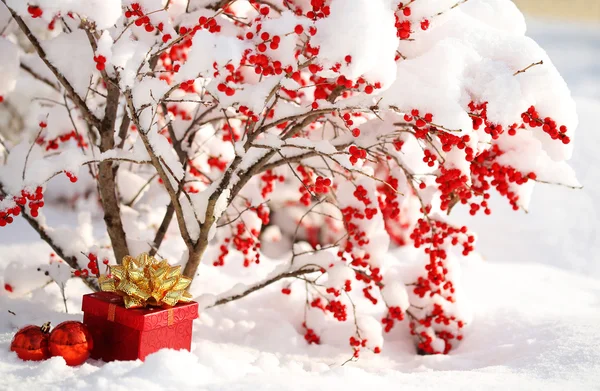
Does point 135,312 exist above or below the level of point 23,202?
below

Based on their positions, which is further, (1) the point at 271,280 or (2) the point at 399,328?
(2) the point at 399,328

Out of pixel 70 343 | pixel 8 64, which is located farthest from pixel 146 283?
pixel 8 64

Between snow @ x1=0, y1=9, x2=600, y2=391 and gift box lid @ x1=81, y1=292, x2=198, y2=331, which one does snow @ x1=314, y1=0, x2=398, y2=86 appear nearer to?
snow @ x1=0, y1=9, x2=600, y2=391

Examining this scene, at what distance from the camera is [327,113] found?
8.18 ft

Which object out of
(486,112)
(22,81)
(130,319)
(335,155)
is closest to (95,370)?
(130,319)

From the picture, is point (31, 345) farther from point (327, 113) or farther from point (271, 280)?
point (327, 113)

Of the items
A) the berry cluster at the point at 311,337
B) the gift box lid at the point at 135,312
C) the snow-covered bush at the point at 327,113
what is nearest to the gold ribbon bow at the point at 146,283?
the gift box lid at the point at 135,312

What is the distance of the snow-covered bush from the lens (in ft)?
6.73

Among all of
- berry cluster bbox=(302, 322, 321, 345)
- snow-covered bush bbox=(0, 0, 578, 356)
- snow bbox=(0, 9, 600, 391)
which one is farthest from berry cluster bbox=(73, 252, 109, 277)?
berry cluster bbox=(302, 322, 321, 345)

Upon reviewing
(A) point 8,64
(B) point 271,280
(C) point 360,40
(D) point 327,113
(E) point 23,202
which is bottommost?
(B) point 271,280

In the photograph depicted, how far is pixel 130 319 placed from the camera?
214 centimetres

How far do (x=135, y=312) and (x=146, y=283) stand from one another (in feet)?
0.38

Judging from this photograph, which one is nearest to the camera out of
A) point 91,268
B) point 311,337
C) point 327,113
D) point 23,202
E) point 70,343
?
point 70,343

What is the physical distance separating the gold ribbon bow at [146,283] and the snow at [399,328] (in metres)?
0.25
